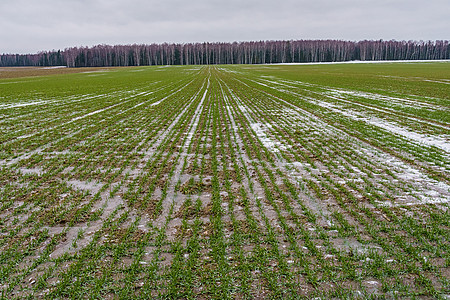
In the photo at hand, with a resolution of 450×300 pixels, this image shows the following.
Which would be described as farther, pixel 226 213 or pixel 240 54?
pixel 240 54

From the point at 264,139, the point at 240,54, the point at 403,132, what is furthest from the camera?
the point at 240,54

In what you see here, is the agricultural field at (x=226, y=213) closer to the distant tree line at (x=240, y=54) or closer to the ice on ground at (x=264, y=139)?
the ice on ground at (x=264, y=139)

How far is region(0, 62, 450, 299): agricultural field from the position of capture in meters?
4.50

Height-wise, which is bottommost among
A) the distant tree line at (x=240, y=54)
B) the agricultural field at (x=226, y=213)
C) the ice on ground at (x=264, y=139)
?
the agricultural field at (x=226, y=213)

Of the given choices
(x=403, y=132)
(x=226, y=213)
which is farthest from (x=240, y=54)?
(x=226, y=213)

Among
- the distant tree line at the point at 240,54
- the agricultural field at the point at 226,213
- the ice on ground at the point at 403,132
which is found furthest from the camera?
the distant tree line at the point at 240,54

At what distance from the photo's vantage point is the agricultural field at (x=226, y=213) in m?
4.50

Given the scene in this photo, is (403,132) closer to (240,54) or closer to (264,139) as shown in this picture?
(264,139)

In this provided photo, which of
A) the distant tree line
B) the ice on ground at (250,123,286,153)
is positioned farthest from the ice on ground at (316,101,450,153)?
the distant tree line

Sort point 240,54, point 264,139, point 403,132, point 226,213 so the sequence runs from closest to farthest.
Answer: point 226,213
point 264,139
point 403,132
point 240,54

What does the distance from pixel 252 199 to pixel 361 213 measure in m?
2.56

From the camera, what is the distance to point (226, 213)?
658cm

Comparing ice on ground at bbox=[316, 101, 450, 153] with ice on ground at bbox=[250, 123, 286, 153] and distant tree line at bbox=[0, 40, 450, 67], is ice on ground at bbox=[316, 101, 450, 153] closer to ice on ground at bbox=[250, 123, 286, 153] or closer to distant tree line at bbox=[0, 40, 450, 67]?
ice on ground at bbox=[250, 123, 286, 153]

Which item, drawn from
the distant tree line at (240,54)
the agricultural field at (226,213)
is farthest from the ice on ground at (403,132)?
the distant tree line at (240,54)
